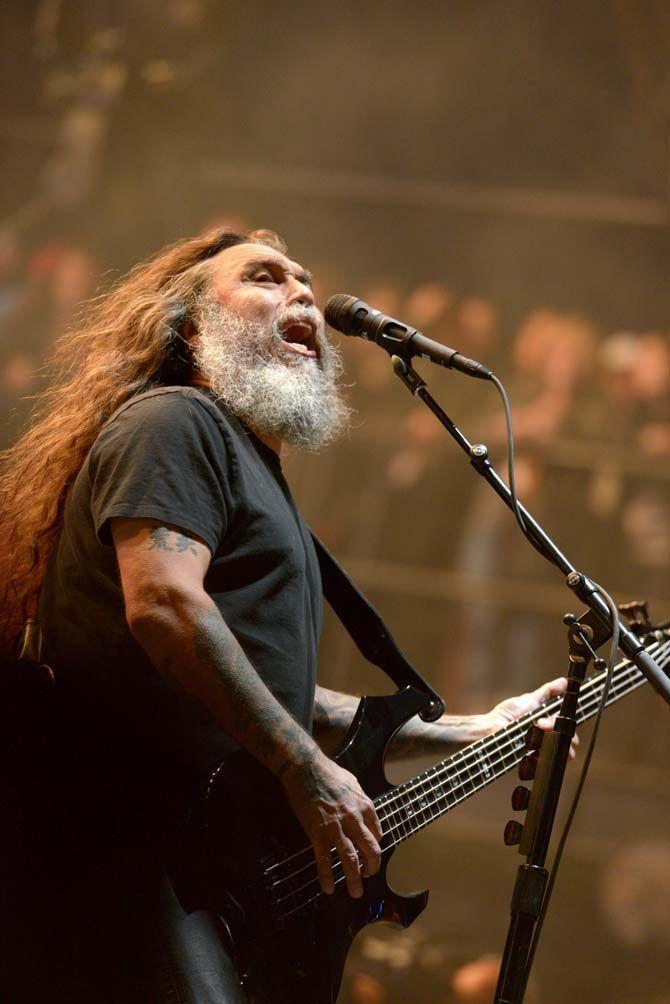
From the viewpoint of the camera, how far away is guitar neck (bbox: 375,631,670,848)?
1.66m

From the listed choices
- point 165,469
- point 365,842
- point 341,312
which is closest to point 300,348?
point 341,312

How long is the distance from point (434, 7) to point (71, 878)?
3.54 meters

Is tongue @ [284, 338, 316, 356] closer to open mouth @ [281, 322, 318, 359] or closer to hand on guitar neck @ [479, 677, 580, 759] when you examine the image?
open mouth @ [281, 322, 318, 359]

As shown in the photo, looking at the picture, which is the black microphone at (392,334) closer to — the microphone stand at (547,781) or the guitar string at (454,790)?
the microphone stand at (547,781)

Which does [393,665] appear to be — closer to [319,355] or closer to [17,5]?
[319,355]

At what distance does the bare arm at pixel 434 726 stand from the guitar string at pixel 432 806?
12 centimetres

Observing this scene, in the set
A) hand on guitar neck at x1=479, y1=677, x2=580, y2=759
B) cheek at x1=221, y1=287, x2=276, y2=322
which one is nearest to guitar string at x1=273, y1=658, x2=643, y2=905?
hand on guitar neck at x1=479, y1=677, x2=580, y2=759

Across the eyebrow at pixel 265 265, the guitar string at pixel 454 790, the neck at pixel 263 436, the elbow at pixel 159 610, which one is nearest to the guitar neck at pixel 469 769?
the guitar string at pixel 454 790

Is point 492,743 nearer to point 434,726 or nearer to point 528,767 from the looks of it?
point 434,726

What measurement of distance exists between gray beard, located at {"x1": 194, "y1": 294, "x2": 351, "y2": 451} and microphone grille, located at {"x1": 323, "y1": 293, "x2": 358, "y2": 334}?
190mm

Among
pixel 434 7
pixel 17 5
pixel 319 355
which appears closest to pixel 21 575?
pixel 319 355

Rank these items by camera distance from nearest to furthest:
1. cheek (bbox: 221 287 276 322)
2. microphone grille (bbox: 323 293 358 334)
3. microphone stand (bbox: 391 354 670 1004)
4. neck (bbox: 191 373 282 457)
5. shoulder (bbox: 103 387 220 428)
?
microphone stand (bbox: 391 354 670 1004)
shoulder (bbox: 103 387 220 428)
microphone grille (bbox: 323 293 358 334)
neck (bbox: 191 373 282 457)
cheek (bbox: 221 287 276 322)

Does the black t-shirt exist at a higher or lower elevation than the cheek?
lower

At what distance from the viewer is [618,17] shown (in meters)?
3.73
